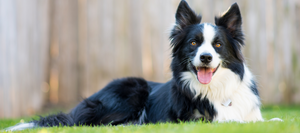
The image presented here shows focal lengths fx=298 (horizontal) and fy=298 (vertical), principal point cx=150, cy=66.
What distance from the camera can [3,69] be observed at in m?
5.52

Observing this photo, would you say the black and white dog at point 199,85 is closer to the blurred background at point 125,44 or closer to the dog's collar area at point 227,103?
the dog's collar area at point 227,103

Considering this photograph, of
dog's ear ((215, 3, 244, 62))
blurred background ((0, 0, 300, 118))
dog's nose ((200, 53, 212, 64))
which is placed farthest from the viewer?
blurred background ((0, 0, 300, 118))

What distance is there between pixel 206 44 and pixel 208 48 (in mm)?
85

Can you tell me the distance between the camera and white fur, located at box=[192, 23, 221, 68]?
3762 mm

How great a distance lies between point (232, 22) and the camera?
420 cm

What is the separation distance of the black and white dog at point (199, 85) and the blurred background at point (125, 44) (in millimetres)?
2790

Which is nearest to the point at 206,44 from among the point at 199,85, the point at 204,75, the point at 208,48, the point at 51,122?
the point at 208,48

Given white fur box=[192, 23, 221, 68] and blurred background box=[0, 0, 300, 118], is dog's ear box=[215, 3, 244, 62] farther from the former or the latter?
blurred background box=[0, 0, 300, 118]

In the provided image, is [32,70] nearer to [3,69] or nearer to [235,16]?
[3,69]

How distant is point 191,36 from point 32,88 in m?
4.29

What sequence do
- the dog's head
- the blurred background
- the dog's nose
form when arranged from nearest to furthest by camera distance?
the dog's nose
the dog's head
the blurred background

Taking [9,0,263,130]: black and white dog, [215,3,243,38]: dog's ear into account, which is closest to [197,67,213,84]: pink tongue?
[9,0,263,130]: black and white dog

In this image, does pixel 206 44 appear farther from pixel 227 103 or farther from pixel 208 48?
pixel 227 103

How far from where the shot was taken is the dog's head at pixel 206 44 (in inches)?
151
